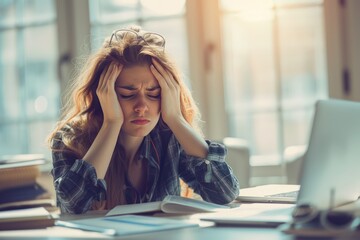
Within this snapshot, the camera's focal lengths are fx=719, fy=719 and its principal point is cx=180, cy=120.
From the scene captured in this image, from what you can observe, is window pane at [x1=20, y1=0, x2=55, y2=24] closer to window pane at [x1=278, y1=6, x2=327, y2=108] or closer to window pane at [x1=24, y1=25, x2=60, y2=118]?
window pane at [x1=24, y1=25, x2=60, y2=118]

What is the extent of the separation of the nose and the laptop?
62 cm

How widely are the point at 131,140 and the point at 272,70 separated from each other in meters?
1.45

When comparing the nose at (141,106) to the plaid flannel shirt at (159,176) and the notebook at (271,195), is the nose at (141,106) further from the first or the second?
the notebook at (271,195)

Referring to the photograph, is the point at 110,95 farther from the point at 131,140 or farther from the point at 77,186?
the point at 77,186

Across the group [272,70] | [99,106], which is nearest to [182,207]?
[99,106]

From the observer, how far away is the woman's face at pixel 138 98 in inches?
80.5

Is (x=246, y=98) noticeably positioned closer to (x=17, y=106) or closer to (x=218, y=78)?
(x=218, y=78)

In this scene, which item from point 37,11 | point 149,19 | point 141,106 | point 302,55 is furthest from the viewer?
point 37,11

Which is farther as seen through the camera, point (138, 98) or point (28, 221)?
point (138, 98)

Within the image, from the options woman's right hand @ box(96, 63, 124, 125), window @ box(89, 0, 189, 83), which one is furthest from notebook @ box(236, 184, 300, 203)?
window @ box(89, 0, 189, 83)

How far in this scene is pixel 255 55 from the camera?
3535 mm

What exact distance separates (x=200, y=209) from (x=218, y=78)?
1.95 metres

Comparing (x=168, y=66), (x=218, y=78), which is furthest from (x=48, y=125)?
(x=168, y=66)

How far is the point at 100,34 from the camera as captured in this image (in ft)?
12.3
